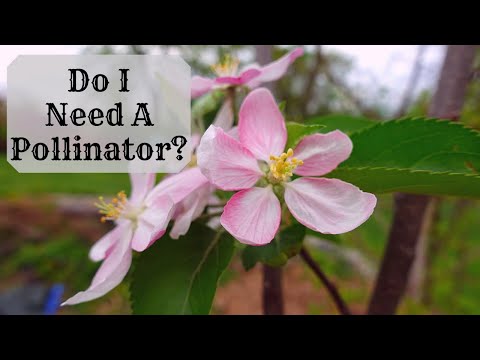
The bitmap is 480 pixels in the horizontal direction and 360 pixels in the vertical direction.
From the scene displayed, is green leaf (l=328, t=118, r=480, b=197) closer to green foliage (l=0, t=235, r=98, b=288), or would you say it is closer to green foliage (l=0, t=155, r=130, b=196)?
green foliage (l=0, t=235, r=98, b=288)

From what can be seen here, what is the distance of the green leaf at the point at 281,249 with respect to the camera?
1.36 feet

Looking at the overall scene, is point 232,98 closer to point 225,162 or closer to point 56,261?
point 225,162

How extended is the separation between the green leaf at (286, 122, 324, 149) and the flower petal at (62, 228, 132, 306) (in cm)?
20

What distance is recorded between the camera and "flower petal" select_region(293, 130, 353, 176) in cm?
37

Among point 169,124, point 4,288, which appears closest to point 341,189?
point 169,124

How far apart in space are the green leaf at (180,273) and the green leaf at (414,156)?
146 mm

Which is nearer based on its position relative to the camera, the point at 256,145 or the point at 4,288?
the point at 256,145

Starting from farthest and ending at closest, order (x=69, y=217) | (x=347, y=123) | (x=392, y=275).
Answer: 1. (x=69, y=217)
2. (x=392, y=275)
3. (x=347, y=123)

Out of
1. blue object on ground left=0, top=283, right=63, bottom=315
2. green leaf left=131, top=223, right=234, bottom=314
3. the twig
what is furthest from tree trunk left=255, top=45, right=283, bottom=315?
blue object on ground left=0, top=283, right=63, bottom=315

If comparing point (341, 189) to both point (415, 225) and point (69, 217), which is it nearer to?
point (415, 225)

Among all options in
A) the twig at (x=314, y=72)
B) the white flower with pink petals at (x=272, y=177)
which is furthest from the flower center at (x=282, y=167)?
the twig at (x=314, y=72)

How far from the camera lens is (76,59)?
65cm

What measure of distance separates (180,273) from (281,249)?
11 cm

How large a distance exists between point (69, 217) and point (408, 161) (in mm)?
3296
